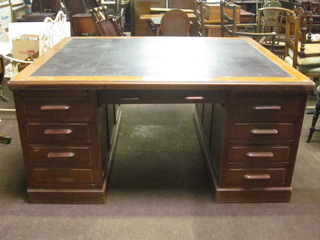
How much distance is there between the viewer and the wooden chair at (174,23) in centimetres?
420

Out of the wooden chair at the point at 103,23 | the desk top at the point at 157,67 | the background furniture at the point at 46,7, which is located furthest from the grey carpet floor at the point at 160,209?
the background furniture at the point at 46,7

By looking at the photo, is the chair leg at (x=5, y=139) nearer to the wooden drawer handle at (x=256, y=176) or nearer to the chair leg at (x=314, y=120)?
the wooden drawer handle at (x=256, y=176)

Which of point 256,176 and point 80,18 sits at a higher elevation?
point 80,18

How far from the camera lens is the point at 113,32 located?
10.5 ft

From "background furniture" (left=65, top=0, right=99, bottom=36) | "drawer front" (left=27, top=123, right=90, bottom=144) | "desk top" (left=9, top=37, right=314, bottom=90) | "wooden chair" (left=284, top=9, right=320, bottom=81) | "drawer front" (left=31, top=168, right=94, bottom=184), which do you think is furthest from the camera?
"background furniture" (left=65, top=0, right=99, bottom=36)

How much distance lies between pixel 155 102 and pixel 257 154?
0.61 metres

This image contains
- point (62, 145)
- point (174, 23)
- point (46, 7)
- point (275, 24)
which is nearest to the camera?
point (62, 145)

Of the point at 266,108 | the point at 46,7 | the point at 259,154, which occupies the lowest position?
the point at 259,154

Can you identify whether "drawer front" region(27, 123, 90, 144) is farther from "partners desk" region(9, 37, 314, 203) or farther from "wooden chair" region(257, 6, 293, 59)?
"wooden chair" region(257, 6, 293, 59)

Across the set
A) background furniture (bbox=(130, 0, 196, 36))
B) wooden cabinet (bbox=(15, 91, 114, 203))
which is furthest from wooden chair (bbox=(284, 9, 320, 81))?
background furniture (bbox=(130, 0, 196, 36))

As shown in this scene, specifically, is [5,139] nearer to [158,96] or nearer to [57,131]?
[57,131]

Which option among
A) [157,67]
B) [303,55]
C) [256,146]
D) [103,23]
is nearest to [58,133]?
[157,67]

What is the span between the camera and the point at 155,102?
1652mm

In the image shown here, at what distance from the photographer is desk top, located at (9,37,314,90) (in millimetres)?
1562
